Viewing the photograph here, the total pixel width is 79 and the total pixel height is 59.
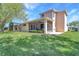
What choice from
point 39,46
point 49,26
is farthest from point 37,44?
point 49,26

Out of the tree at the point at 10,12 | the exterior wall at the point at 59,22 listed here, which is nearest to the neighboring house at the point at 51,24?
the exterior wall at the point at 59,22

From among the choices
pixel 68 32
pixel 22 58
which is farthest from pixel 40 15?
pixel 22 58

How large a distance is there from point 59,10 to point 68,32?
291 mm

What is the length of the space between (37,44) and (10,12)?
0.52m

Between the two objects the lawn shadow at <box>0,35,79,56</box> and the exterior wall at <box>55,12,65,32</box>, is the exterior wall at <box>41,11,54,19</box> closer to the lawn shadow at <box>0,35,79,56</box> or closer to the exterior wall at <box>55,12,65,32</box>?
the exterior wall at <box>55,12,65,32</box>

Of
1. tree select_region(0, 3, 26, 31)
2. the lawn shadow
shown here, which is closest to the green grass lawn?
the lawn shadow

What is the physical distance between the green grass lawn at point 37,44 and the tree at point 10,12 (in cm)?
18

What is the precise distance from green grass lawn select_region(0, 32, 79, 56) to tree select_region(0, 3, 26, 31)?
0.58 ft

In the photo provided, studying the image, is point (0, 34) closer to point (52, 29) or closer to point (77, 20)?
point (52, 29)

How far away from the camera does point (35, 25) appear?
2.68m

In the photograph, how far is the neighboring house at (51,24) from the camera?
2.66 m

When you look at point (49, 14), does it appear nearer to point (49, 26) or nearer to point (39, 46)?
point (49, 26)

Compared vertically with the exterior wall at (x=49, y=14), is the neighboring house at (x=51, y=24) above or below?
below

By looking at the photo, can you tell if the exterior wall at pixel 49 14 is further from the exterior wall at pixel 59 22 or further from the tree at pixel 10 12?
the tree at pixel 10 12
